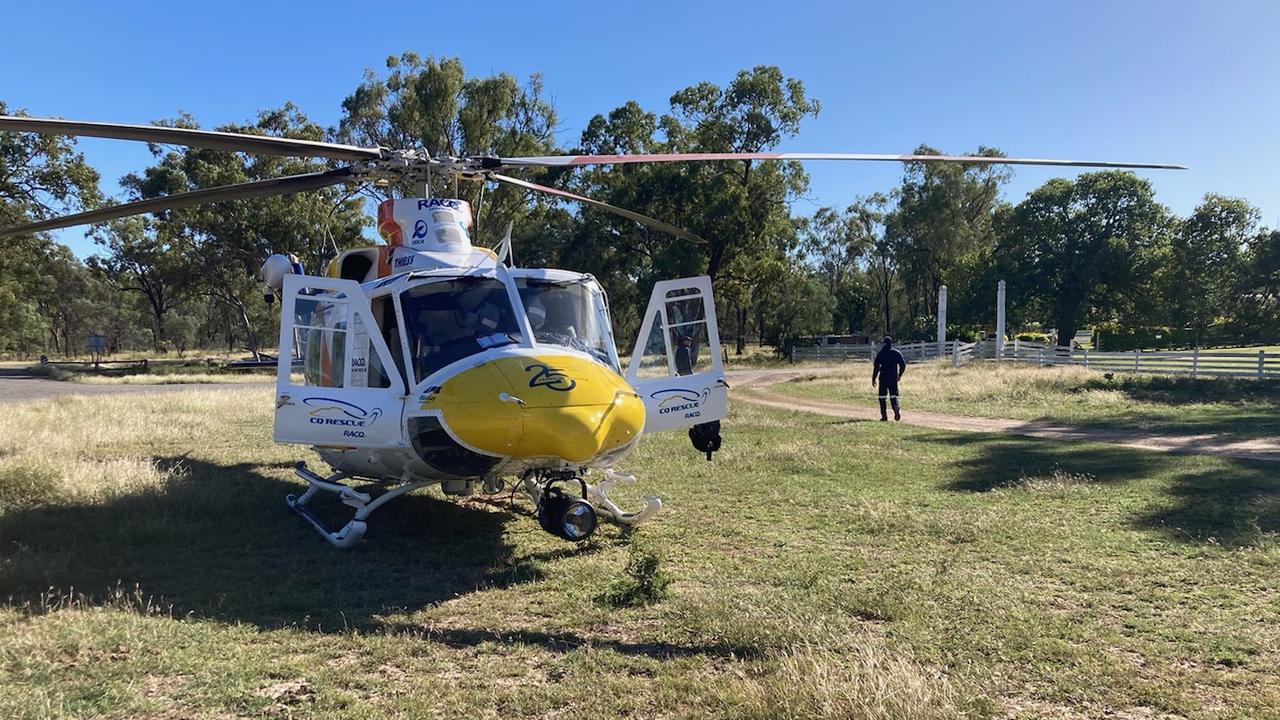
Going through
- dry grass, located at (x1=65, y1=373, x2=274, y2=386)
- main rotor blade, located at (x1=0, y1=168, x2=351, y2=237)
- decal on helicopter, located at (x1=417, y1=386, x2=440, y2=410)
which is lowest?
dry grass, located at (x1=65, y1=373, x2=274, y2=386)

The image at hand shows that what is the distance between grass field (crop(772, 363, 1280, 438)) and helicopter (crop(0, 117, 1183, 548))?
12.8m

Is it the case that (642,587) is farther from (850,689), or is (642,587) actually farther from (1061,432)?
(1061,432)

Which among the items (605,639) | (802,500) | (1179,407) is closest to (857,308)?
(1179,407)

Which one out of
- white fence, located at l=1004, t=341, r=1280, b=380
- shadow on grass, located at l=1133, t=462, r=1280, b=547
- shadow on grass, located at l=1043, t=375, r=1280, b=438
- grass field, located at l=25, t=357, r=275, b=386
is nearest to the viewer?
shadow on grass, located at l=1133, t=462, r=1280, b=547

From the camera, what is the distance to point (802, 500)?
29.6ft

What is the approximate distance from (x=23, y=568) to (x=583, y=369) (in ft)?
14.8

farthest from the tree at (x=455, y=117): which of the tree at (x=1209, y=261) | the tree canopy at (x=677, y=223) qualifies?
the tree at (x=1209, y=261)

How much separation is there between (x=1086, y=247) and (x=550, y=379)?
54233mm

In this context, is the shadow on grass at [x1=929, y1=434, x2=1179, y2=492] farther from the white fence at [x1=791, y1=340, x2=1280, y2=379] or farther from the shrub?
the white fence at [x1=791, y1=340, x2=1280, y2=379]

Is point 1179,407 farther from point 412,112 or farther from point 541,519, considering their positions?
point 412,112

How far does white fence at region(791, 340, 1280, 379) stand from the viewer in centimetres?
2266

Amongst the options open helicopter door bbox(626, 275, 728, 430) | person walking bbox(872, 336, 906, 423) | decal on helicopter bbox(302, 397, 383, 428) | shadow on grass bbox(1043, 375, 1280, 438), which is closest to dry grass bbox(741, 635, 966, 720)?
open helicopter door bbox(626, 275, 728, 430)

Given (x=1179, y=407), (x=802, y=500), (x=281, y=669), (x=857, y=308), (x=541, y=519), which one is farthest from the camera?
(x=857, y=308)

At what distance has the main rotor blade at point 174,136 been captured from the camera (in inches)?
223
